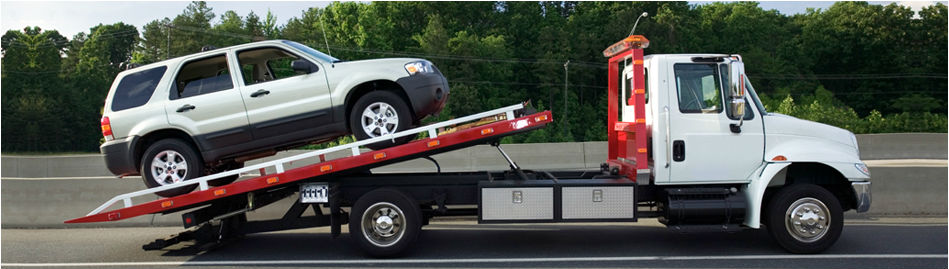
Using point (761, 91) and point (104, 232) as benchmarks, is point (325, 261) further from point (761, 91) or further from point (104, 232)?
point (761, 91)

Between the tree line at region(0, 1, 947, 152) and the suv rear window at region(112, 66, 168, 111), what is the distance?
180ft

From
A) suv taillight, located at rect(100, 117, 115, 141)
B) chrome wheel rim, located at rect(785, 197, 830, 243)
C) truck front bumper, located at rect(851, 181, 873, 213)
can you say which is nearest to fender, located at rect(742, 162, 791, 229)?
chrome wheel rim, located at rect(785, 197, 830, 243)

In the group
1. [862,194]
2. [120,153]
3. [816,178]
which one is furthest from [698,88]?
[120,153]

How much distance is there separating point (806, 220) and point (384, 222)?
435 centimetres

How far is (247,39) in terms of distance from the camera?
67.6m

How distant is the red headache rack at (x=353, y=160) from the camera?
6949mm

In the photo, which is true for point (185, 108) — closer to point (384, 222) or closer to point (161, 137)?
point (161, 137)

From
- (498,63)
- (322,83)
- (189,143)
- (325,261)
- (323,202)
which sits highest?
(498,63)

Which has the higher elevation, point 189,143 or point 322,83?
point 322,83

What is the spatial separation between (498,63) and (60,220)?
5976 centimetres

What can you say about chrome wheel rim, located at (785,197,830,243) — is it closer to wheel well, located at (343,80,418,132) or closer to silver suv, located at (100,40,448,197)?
silver suv, located at (100,40,448,197)

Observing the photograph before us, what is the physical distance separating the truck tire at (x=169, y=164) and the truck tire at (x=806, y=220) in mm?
6068

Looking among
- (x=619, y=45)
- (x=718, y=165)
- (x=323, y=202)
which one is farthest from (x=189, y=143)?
(x=718, y=165)

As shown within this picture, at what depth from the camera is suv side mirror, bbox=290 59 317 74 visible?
7.07 m
